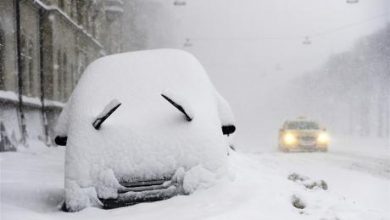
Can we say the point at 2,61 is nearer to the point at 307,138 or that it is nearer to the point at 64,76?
the point at 64,76

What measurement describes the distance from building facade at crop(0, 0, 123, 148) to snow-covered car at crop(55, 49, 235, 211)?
9678mm

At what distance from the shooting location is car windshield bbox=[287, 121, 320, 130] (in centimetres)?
2141

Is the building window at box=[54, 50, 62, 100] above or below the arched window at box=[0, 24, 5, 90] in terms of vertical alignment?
below

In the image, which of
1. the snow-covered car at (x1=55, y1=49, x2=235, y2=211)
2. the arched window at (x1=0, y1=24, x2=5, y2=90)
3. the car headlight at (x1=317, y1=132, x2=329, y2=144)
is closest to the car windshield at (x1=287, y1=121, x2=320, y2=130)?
the car headlight at (x1=317, y1=132, x2=329, y2=144)

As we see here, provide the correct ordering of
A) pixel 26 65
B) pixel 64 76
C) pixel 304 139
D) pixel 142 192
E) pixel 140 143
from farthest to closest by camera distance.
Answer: pixel 64 76
pixel 304 139
pixel 26 65
pixel 140 143
pixel 142 192

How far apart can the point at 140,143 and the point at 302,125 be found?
17.6 meters

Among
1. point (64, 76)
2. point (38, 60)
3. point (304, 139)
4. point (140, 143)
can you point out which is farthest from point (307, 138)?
point (140, 143)

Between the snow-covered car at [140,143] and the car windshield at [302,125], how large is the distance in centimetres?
1643

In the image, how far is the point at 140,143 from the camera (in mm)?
4805

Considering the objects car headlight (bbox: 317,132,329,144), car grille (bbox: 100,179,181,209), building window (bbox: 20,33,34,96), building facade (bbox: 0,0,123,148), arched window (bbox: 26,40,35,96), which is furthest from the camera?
car headlight (bbox: 317,132,329,144)

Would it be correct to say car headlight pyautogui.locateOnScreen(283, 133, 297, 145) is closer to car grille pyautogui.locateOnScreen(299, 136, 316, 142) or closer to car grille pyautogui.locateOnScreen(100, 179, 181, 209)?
car grille pyautogui.locateOnScreen(299, 136, 316, 142)

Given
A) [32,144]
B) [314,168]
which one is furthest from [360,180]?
[32,144]

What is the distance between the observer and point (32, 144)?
53.6ft

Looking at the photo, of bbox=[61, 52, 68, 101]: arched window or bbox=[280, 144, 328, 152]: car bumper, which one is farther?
bbox=[61, 52, 68, 101]: arched window
